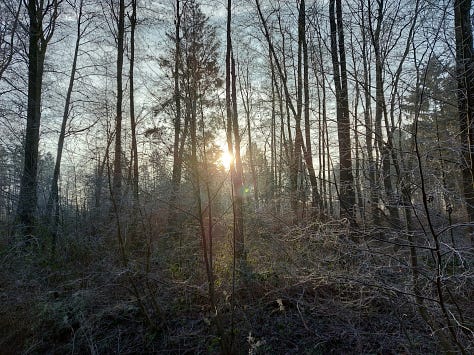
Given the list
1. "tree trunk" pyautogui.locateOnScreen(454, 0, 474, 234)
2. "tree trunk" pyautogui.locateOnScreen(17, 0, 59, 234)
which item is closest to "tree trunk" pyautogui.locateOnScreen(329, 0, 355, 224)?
"tree trunk" pyautogui.locateOnScreen(454, 0, 474, 234)

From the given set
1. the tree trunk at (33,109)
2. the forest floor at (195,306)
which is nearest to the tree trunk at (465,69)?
the forest floor at (195,306)

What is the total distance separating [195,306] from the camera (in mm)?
4742

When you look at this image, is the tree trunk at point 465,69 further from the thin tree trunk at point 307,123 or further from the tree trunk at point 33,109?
the tree trunk at point 33,109

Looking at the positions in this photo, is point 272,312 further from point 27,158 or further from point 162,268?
point 27,158

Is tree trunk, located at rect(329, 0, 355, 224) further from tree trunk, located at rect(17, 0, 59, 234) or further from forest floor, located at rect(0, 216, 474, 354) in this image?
tree trunk, located at rect(17, 0, 59, 234)

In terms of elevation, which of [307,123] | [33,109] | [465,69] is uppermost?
[33,109]

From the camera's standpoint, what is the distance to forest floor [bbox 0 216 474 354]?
3.80 meters

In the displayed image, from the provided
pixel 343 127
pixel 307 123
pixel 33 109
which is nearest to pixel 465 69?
pixel 343 127

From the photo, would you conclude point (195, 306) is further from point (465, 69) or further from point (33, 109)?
point (33, 109)

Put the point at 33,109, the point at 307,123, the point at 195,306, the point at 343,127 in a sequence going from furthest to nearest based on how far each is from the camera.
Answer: the point at 33,109 < the point at 195,306 < the point at 307,123 < the point at 343,127

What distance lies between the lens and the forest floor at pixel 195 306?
3.80 metres

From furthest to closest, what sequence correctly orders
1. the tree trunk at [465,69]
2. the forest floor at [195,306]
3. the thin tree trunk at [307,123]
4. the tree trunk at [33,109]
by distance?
1. the tree trunk at [33,109]
2. the thin tree trunk at [307,123]
3. the forest floor at [195,306]
4. the tree trunk at [465,69]

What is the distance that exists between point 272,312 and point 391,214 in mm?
2437

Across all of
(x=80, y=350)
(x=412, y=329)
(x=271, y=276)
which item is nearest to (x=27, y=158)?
(x=80, y=350)
